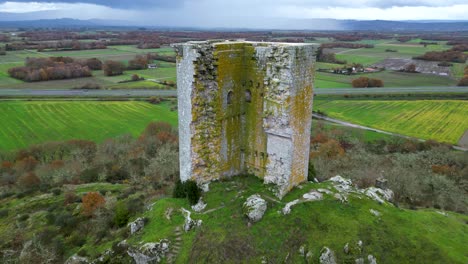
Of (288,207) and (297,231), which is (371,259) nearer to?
(297,231)

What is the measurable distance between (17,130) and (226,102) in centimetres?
4386

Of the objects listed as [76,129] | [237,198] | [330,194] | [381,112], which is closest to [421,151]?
[381,112]

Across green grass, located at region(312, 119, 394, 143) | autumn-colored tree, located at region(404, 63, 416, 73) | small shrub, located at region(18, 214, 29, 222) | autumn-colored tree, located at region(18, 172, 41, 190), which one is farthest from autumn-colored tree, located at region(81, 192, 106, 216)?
autumn-colored tree, located at region(404, 63, 416, 73)

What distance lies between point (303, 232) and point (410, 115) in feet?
166

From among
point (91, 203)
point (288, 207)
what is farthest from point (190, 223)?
point (91, 203)

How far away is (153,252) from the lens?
15.7 meters

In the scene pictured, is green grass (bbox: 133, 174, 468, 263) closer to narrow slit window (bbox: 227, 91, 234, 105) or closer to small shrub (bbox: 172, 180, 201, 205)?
small shrub (bbox: 172, 180, 201, 205)

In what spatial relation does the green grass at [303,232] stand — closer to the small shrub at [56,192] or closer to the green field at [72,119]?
the small shrub at [56,192]

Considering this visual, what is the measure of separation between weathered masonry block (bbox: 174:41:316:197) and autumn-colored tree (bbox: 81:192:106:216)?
12.7m

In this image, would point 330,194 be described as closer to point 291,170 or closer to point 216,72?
point 291,170

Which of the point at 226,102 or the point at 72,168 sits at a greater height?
the point at 226,102

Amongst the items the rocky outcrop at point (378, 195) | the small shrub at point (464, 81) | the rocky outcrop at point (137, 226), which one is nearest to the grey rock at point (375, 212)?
the rocky outcrop at point (378, 195)

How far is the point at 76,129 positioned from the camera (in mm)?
51031

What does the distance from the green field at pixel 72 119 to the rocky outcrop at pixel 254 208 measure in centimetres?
3868
